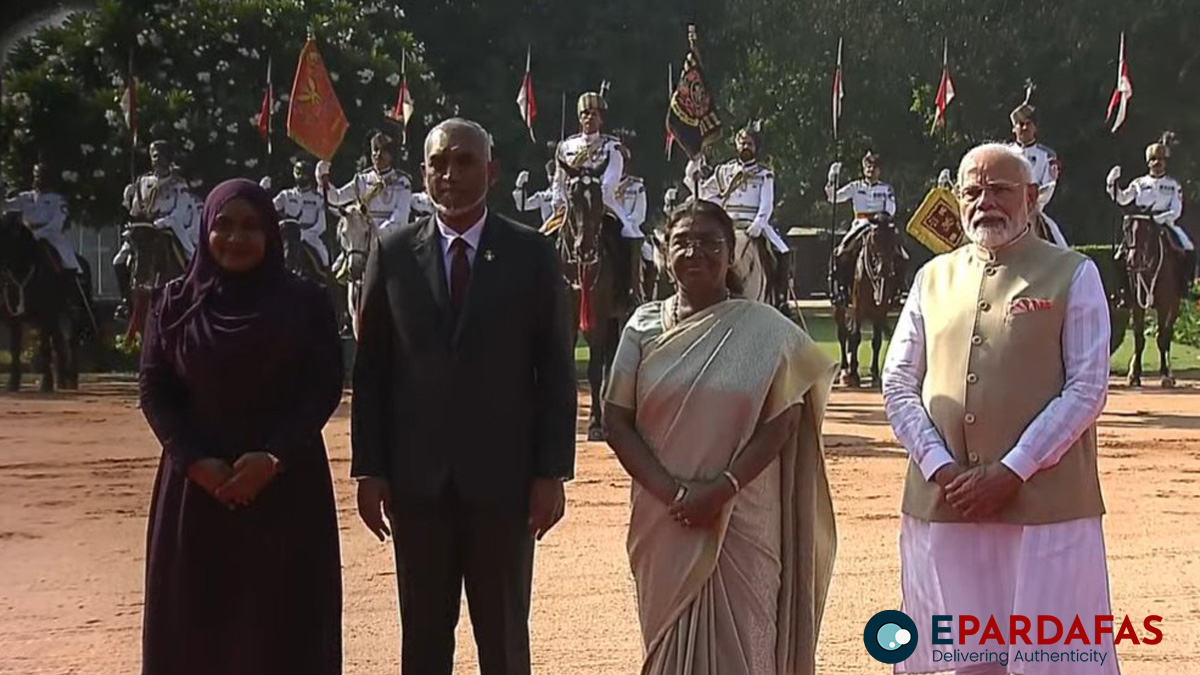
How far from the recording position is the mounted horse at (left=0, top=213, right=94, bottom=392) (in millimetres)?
13727

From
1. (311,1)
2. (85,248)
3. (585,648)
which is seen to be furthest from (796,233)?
(585,648)

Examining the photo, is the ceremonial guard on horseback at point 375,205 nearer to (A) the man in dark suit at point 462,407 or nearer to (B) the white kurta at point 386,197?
(B) the white kurta at point 386,197

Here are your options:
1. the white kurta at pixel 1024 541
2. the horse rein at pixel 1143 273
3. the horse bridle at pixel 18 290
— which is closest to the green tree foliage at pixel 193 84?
the horse bridle at pixel 18 290

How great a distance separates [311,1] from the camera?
1847 cm

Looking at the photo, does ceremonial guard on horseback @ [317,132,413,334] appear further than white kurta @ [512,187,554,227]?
No

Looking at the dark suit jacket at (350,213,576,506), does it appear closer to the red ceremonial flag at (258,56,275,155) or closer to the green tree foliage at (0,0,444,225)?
the green tree foliage at (0,0,444,225)

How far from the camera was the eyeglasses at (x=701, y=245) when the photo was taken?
12.2 feet

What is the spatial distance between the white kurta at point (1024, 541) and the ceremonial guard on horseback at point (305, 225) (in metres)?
11.0

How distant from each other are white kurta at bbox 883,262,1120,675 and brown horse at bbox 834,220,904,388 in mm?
10998

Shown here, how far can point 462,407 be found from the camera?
11.9ft

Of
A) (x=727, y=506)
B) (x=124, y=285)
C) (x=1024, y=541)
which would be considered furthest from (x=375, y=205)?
(x=1024, y=541)

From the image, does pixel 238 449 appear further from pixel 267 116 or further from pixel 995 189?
pixel 267 116

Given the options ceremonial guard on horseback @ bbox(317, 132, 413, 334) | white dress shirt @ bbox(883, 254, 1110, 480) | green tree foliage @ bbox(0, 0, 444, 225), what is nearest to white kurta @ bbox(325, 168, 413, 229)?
ceremonial guard on horseback @ bbox(317, 132, 413, 334)

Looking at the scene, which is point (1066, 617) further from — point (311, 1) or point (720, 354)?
point (311, 1)
